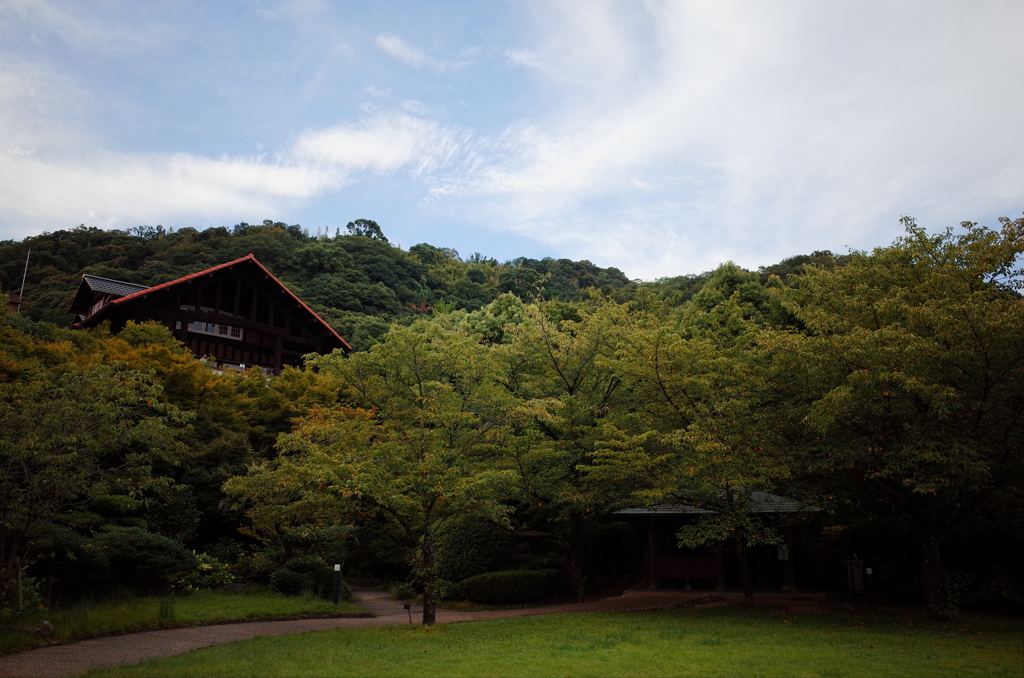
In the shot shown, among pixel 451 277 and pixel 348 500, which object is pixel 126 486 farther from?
pixel 451 277

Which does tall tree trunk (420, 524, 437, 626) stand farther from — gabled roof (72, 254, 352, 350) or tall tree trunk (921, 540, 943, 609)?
gabled roof (72, 254, 352, 350)

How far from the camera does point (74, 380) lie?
36.8ft

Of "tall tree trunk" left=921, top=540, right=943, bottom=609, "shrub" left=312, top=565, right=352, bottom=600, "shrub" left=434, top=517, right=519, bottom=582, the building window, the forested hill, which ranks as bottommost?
"shrub" left=312, top=565, right=352, bottom=600

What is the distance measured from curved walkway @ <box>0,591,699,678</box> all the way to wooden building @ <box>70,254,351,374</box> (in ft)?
59.5

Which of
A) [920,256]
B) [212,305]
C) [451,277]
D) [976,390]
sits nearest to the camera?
[976,390]

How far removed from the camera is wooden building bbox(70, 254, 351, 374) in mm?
32438

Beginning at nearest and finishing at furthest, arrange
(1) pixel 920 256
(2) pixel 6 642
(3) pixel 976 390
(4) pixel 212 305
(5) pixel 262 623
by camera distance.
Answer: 1. (2) pixel 6 642
2. (3) pixel 976 390
3. (5) pixel 262 623
4. (1) pixel 920 256
5. (4) pixel 212 305

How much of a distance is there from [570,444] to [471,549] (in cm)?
514

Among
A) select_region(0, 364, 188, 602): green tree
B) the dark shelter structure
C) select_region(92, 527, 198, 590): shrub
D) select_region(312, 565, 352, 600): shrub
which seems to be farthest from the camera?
the dark shelter structure

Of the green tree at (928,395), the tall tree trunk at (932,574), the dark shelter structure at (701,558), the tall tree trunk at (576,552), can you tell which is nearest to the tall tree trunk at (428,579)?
the tall tree trunk at (576,552)

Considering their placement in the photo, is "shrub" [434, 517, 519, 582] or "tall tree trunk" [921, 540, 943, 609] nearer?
"tall tree trunk" [921, 540, 943, 609]

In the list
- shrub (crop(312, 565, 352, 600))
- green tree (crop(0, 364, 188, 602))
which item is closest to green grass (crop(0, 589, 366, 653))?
shrub (crop(312, 565, 352, 600))

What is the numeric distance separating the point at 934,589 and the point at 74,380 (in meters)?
17.4

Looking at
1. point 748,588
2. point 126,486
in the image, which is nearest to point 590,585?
point 748,588
